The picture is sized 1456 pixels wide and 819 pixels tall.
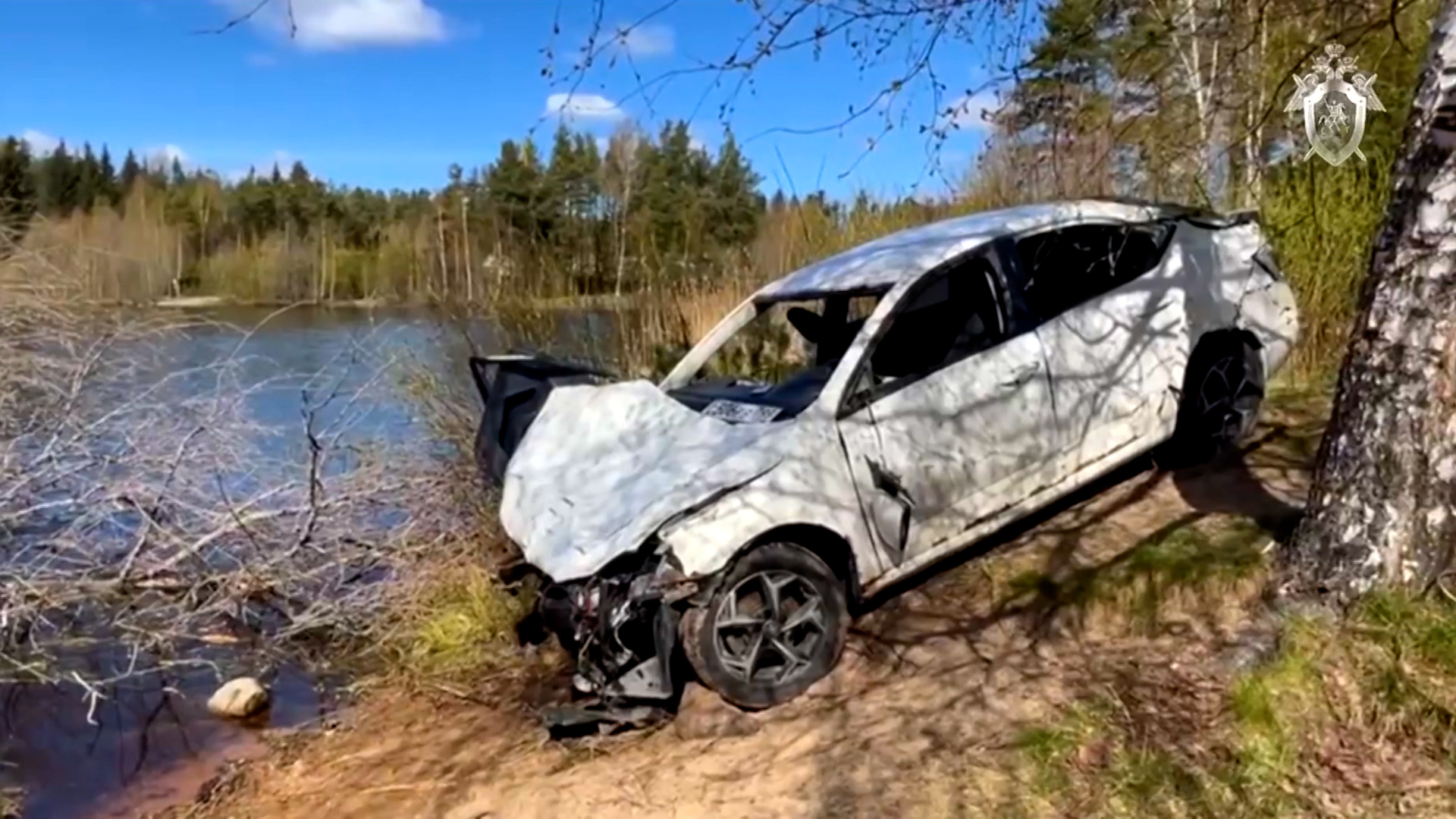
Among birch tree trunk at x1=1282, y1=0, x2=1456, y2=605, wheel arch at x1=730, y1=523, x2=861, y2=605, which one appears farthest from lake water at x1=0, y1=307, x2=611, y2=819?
birch tree trunk at x1=1282, y1=0, x2=1456, y2=605

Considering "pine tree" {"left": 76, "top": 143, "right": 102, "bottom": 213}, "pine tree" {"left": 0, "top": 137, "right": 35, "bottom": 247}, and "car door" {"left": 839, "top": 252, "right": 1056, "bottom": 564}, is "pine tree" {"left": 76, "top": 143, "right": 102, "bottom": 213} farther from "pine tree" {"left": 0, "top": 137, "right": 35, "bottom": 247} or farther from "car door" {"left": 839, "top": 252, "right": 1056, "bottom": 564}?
"car door" {"left": 839, "top": 252, "right": 1056, "bottom": 564}

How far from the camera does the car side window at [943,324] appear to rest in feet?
21.2

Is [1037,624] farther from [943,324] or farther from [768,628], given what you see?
[943,324]

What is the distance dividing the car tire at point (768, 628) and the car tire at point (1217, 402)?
2.77 metres

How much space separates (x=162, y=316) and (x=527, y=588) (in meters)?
4.81

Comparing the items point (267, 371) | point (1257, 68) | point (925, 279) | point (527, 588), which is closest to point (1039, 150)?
point (1257, 68)

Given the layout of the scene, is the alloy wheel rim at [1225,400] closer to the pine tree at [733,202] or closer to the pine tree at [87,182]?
the pine tree at [733,202]

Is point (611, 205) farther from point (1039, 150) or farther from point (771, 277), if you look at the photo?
point (1039, 150)

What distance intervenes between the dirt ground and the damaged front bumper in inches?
10.2

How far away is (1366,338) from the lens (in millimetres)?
5117

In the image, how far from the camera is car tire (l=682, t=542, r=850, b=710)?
5.55 metres

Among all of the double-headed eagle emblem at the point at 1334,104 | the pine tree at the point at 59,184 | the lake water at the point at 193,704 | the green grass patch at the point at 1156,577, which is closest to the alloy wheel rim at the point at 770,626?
the green grass patch at the point at 1156,577

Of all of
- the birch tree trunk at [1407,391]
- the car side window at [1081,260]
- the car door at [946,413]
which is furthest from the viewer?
the car side window at [1081,260]

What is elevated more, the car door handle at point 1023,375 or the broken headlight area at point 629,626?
the car door handle at point 1023,375
